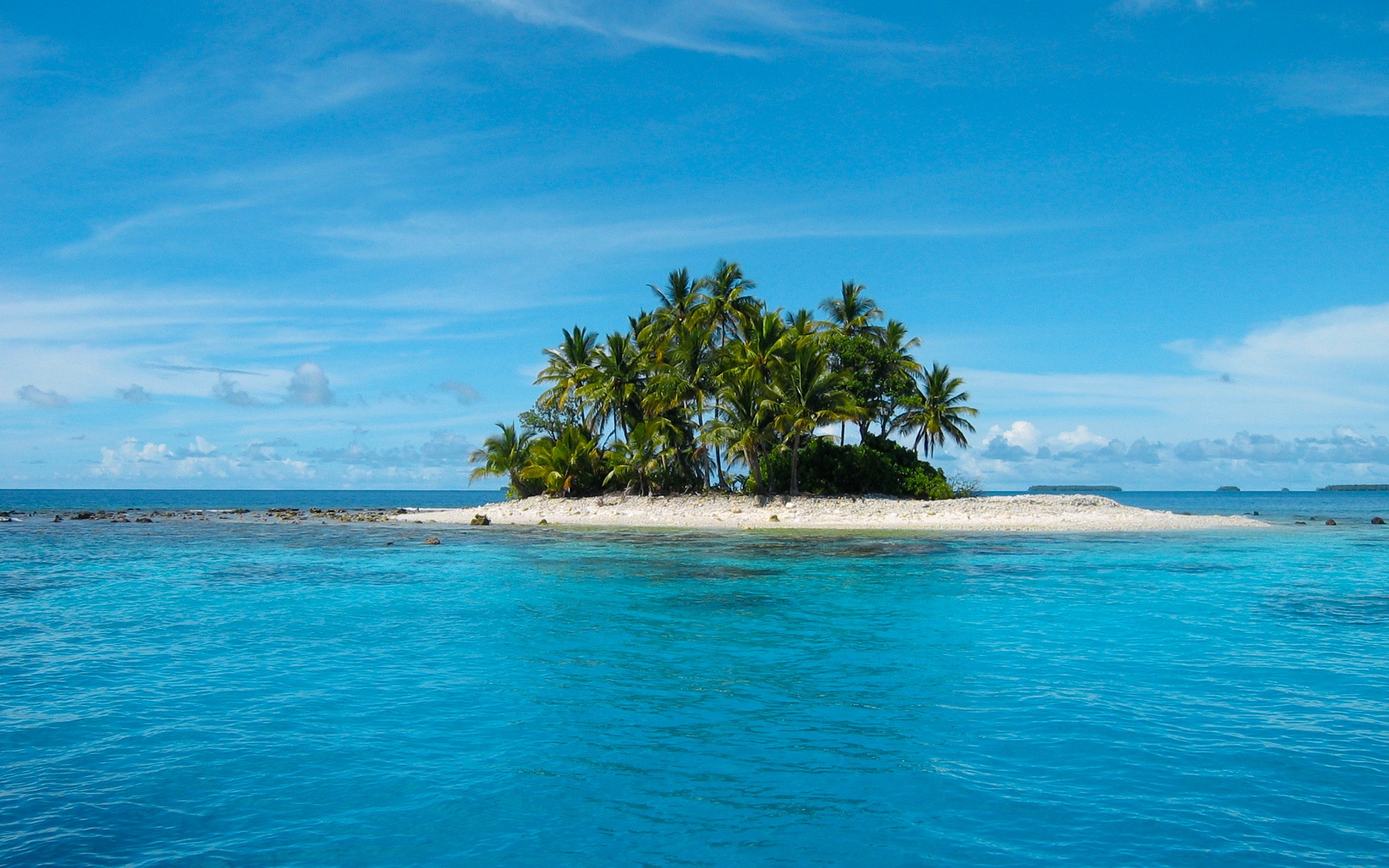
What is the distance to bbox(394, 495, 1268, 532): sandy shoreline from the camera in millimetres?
38906

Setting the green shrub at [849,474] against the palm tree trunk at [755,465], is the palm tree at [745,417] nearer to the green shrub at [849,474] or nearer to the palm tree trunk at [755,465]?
the palm tree trunk at [755,465]

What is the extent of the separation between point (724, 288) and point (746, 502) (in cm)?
1316

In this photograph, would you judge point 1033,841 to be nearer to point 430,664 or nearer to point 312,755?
point 312,755

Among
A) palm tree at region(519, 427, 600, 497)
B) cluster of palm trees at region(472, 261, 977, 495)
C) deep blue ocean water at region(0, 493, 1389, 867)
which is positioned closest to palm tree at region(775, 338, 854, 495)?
cluster of palm trees at region(472, 261, 977, 495)

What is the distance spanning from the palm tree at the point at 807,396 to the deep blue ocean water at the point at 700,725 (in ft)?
70.1

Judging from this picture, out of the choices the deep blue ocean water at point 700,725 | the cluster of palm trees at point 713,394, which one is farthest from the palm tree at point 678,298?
the deep blue ocean water at point 700,725

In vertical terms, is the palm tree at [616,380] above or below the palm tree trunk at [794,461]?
above

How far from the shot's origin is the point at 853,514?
40.6 metres

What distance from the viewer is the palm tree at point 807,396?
4088cm

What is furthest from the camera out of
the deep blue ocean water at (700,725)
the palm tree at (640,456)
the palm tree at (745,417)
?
the palm tree at (640,456)

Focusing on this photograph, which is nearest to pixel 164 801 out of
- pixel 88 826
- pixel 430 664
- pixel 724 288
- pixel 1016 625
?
pixel 88 826

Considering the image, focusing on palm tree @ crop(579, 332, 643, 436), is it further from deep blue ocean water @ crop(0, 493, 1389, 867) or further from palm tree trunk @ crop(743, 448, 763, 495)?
deep blue ocean water @ crop(0, 493, 1389, 867)

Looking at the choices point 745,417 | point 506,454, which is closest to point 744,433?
point 745,417

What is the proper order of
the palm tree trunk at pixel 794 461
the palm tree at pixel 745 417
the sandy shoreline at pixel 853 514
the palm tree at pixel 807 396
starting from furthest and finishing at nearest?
the palm tree trunk at pixel 794 461, the palm tree at pixel 745 417, the palm tree at pixel 807 396, the sandy shoreline at pixel 853 514
